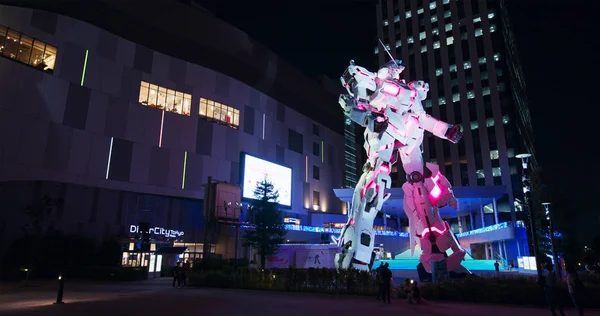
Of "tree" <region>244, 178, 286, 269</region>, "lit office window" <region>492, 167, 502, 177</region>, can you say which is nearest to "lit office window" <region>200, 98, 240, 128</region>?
"tree" <region>244, 178, 286, 269</region>

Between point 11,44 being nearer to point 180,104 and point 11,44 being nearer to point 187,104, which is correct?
point 180,104

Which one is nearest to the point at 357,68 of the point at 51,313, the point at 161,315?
the point at 161,315

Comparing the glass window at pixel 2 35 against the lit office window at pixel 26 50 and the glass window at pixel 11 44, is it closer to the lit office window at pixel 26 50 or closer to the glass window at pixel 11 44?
the lit office window at pixel 26 50

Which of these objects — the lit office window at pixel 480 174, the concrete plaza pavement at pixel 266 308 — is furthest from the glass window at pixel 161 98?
the lit office window at pixel 480 174

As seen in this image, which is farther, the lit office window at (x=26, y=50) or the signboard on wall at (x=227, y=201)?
the lit office window at (x=26, y=50)

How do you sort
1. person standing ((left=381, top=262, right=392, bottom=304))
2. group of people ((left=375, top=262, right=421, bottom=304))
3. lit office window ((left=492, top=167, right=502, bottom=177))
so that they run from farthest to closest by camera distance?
lit office window ((left=492, top=167, right=502, bottom=177)) → person standing ((left=381, top=262, right=392, bottom=304)) → group of people ((left=375, top=262, right=421, bottom=304))

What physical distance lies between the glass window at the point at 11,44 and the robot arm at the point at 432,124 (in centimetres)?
3607

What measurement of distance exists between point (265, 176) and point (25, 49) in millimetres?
29239

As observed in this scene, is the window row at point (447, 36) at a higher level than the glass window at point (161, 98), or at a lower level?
higher

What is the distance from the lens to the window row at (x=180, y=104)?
43656 mm

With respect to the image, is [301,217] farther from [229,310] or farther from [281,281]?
[229,310]

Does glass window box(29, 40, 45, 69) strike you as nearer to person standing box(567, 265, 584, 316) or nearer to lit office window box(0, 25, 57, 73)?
lit office window box(0, 25, 57, 73)

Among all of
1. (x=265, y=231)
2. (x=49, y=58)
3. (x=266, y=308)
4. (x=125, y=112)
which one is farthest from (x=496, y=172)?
(x=49, y=58)

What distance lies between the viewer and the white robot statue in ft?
58.0
